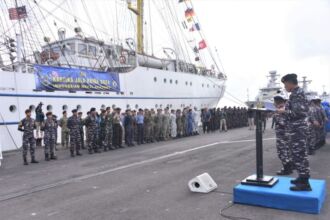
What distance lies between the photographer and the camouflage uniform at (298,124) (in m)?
4.59

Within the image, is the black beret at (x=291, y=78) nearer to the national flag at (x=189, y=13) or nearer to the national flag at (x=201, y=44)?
the national flag at (x=201, y=44)

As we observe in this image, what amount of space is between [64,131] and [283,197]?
11084mm

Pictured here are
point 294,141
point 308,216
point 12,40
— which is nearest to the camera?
point 308,216

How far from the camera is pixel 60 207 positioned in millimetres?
4770

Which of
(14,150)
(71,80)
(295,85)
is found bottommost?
(14,150)

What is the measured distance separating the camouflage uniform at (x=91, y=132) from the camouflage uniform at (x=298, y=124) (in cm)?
838

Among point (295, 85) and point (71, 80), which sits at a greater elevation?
point (71, 80)

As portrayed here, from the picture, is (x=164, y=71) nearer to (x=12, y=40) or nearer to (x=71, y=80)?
(x=71, y=80)

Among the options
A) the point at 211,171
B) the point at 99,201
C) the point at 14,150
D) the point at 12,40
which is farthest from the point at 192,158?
the point at 12,40

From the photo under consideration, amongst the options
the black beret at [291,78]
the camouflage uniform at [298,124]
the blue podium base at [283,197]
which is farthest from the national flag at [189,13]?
the blue podium base at [283,197]

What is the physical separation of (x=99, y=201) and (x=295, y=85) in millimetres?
3573

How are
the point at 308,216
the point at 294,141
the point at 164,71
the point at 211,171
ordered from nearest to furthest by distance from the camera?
the point at 308,216, the point at 294,141, the point at 211,171, the point at 164,71

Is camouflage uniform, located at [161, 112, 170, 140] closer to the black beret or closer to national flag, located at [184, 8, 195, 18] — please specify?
the black beret

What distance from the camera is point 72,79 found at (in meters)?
16.2
